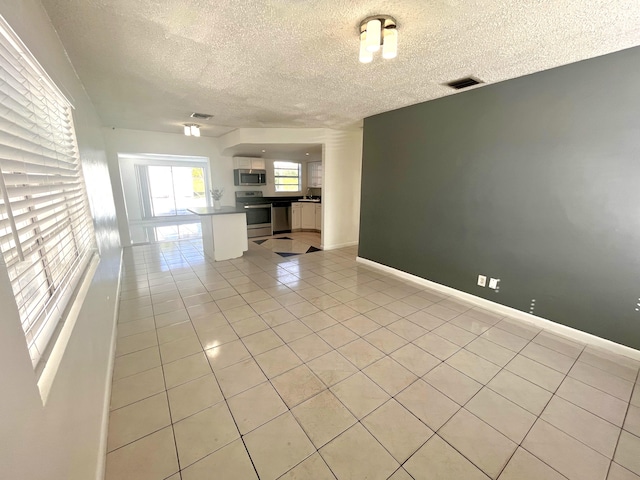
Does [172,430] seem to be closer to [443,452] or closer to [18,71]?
[443,452]

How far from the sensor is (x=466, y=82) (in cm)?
258

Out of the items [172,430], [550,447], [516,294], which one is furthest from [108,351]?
[516,294]

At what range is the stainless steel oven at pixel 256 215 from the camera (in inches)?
249

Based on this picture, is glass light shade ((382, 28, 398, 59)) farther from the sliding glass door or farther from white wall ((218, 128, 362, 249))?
the sliding glass door

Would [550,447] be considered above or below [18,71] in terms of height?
below

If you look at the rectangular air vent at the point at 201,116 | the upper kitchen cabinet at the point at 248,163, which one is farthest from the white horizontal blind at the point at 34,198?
the upper kitchen cabinet at the point at 248,163

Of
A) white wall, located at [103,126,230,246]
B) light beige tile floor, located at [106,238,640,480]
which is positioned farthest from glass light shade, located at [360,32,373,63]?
white wall, located at [103,126,230,246]

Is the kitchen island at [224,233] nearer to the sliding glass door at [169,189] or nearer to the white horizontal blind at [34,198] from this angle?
the white horizontal blind at [34,198]

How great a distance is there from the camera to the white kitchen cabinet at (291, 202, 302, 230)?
22.9 ft

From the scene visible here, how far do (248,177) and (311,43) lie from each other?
5053mm

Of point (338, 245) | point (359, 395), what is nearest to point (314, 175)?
point (338, 245)

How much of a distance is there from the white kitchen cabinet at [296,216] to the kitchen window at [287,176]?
100cm

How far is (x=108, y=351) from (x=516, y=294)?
3594 mm

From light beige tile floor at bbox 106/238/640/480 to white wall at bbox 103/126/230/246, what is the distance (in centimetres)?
299
